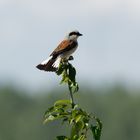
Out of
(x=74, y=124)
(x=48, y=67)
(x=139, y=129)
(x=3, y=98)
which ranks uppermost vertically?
(x=3, y=98)

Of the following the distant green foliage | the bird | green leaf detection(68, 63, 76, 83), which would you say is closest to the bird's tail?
the bird

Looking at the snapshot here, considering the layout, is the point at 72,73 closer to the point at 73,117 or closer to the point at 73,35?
the point at 73,117

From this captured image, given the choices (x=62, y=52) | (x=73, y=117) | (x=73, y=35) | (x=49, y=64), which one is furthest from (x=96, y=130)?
(x=73, y=35)

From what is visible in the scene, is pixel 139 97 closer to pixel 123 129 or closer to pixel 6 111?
pixel 123 129

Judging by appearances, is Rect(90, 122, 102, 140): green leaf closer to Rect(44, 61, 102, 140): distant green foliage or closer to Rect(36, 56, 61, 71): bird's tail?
Rect(44, 61, 102, 140): distant green foliage

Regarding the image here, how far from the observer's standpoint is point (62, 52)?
33.4ft

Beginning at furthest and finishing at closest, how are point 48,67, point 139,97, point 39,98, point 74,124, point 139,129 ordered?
point 39,98, point 139,97, point 139,129, point 48,67, point 74,124

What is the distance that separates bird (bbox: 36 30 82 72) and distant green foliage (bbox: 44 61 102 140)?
2135 millimetres

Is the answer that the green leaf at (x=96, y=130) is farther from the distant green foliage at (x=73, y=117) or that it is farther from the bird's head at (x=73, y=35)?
the bird's head at (x=73, y=35)

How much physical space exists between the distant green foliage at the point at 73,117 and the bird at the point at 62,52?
213 cm

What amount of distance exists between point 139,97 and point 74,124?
105 metres

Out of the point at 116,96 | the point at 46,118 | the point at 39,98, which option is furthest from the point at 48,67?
the point at 39,98

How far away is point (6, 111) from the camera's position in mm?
116625

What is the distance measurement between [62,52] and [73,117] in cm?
397
